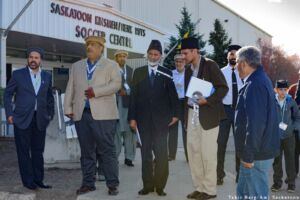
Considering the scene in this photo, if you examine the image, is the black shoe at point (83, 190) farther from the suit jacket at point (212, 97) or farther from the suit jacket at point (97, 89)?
the suit jacket at point (212, 97)

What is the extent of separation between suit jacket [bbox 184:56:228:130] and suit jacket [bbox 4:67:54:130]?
85.8 inches

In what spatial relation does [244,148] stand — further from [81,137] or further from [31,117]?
[31,117]

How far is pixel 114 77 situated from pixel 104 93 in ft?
1.04

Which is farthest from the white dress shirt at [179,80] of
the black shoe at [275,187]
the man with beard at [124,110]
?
the black shoe at [275,187]

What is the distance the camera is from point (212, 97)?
577 cm

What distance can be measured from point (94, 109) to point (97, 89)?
29 centimetres

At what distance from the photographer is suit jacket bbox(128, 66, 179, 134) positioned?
6.24m

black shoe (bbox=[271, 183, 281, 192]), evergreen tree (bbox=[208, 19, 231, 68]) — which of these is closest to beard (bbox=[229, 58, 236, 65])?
black shoe (bbox=[271, 183, 281, 192])

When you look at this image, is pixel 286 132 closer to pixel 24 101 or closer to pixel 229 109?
pixel 229 109

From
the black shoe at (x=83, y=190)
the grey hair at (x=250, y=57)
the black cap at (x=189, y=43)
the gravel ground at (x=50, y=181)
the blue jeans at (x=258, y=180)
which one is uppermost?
the black cap at (x=189, y=43)

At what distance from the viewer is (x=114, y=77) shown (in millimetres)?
6340

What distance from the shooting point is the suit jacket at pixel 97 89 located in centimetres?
622

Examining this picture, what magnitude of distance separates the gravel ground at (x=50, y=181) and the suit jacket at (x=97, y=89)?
1102mm

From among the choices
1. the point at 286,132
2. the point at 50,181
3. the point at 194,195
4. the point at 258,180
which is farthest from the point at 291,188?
the point at 50,181
